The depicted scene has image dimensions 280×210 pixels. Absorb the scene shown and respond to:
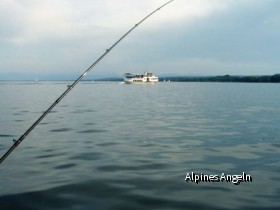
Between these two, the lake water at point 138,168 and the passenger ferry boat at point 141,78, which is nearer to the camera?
the lake water at point 138,168

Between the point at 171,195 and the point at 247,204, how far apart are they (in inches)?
59.6

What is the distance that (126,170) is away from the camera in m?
9.22

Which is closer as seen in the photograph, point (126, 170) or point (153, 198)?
point (153, 198)

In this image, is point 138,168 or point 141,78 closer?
point 138,168

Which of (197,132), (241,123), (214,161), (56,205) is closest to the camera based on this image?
(56,205)

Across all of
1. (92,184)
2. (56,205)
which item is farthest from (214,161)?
(56,205)

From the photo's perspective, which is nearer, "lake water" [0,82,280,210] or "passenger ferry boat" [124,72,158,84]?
"lake water" [0,82,280,210]

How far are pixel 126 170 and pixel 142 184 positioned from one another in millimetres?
Answer: 1334

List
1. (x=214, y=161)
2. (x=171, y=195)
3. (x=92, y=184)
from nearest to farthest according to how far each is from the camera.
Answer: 1. (x=171, y=195)
2. (x=92, y=184)
3. (x=214, y=161)

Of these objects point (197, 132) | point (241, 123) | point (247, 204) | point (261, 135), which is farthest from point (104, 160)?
point (241, 123)

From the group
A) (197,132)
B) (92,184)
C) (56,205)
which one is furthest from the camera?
(197,132)

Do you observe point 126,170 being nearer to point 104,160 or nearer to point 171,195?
point 104,160

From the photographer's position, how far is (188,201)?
6.86 meters

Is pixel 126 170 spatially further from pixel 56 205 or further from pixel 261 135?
pixel 261 135
